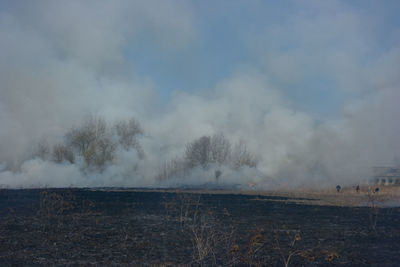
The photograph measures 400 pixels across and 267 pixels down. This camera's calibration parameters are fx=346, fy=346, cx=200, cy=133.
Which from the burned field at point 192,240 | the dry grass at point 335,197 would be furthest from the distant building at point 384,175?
the burned field at point 192,240

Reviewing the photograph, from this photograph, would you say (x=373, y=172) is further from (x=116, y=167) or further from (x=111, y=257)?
(x=111, y=257)

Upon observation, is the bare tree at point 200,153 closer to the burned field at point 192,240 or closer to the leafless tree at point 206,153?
the leafless tree at point 206,153

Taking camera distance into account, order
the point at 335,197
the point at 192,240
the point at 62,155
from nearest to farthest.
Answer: the point at 192,240
the point at 335,197
the point at 62,155

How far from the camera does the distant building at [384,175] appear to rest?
6238 centimetres

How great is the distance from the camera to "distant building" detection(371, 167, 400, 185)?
62381 millimetres

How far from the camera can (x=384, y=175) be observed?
211 ft

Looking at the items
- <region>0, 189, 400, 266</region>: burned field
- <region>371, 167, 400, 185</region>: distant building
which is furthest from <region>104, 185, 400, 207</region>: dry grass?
<region>371, 167, 400, 185</region>: distant building

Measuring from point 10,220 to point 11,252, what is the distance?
673 cm

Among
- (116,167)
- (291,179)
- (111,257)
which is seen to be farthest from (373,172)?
(111,257)

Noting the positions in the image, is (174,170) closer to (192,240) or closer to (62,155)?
(62,155)

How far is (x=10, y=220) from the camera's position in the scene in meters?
15.7

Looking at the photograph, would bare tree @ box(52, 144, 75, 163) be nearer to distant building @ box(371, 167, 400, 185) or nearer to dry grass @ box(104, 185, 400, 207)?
dry grass @ box(104, 185, 400, 207)

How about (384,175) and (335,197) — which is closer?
(335,197)

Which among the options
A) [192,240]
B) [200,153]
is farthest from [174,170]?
[192,240]
